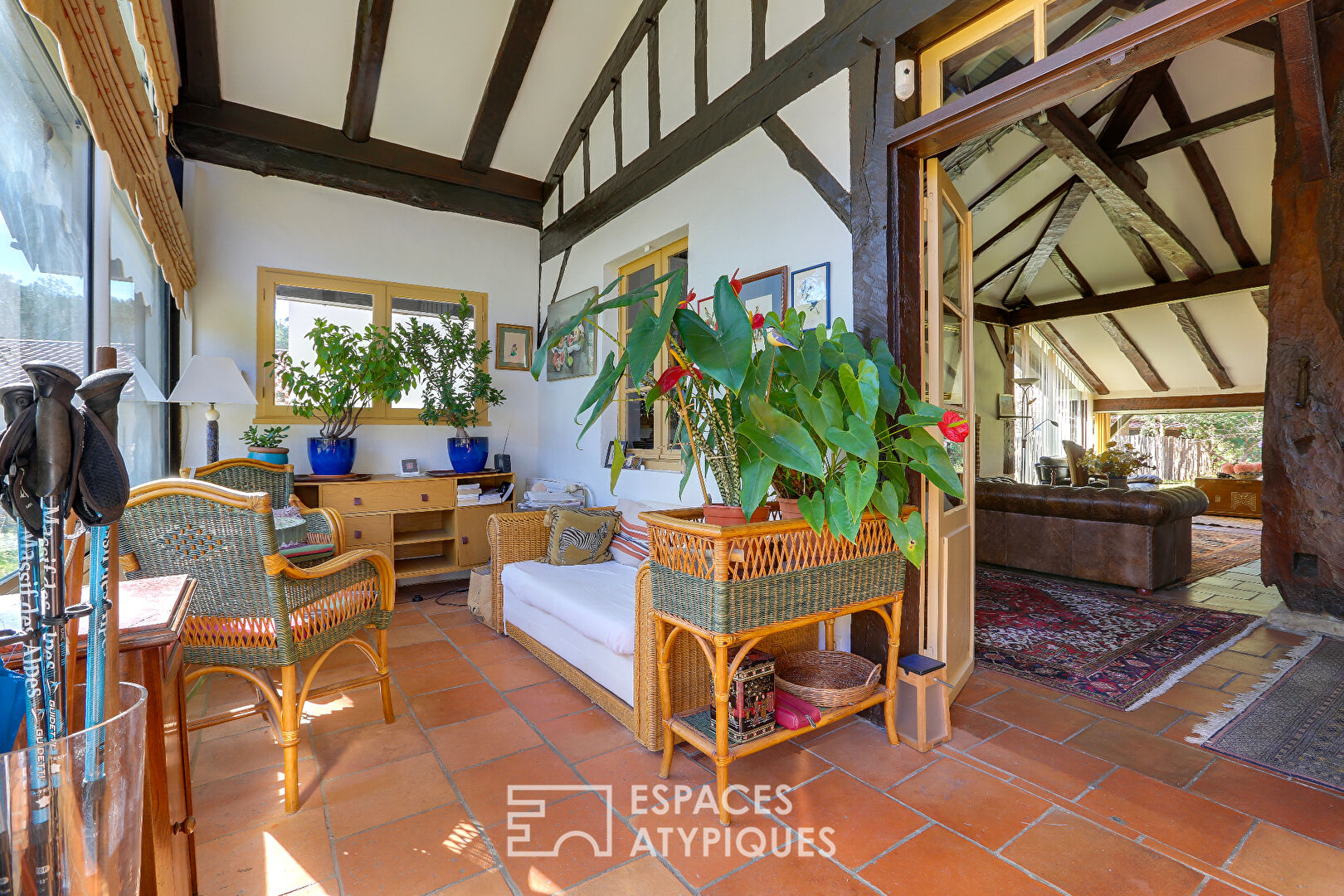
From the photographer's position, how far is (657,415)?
13.5 feet

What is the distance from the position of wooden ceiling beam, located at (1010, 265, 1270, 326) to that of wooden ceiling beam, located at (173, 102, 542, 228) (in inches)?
298

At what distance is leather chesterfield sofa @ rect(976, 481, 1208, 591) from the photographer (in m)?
4.18

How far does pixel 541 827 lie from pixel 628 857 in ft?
0.93

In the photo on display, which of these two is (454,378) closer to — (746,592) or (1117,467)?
(746,592)

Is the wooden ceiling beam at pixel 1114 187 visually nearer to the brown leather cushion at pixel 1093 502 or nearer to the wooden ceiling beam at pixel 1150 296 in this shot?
the wooden ceiling beam at pixel 1150 296

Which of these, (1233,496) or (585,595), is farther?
(1233,496)

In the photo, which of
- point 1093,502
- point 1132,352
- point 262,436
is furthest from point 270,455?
point 1132,352

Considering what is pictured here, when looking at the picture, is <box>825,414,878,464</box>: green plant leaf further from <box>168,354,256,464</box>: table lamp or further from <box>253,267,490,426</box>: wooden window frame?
<box>253,267,490,426</box>: wooden window frame

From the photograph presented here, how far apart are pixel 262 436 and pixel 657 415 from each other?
2637mm

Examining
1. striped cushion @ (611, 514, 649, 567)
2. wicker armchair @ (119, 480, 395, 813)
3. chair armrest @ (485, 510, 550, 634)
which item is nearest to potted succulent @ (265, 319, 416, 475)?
chair armrest @ (485, 510, 550, 634)

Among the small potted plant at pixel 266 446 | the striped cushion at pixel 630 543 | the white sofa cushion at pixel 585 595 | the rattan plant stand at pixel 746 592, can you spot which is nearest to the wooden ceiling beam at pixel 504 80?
the small potted plant at pixel 266 446

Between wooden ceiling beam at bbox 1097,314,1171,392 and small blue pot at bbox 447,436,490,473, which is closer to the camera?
small blue pot at bbox 447,436,490,473

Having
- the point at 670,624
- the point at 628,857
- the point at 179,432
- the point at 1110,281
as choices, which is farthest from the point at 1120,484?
the point at 179,432

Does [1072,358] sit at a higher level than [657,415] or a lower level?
higher
